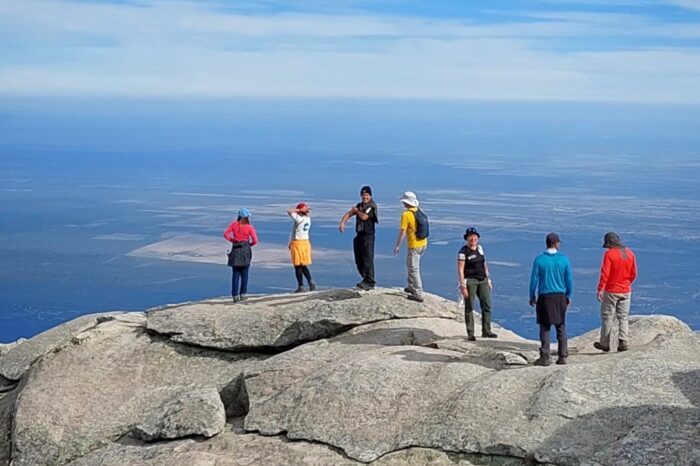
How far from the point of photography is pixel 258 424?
19938 mm

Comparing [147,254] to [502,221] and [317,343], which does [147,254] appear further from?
[317,343]

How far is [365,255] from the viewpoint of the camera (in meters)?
26.4

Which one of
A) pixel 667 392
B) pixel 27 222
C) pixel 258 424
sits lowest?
pixel 27 222

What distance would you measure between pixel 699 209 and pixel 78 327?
18284 centimetres

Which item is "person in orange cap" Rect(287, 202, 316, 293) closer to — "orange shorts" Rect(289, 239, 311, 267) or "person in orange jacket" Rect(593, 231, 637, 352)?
"orange shorts" Rect(289, 239, 311, 267)

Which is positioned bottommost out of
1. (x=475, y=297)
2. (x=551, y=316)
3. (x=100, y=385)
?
(x=100, y=385)

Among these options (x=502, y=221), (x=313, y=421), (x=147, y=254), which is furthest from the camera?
(x=502, y=221)

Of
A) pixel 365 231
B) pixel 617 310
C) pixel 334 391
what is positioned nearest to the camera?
pixel 334 391

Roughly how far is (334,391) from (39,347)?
36.0 ft

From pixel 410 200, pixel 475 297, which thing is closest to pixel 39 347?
pixel 410 200

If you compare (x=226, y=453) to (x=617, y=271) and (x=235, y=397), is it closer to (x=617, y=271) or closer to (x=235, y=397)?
(x=235, y=397)

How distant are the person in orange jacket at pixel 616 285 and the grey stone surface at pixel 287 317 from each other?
17.0ft

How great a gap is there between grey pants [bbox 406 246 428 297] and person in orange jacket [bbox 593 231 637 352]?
5.11 meters

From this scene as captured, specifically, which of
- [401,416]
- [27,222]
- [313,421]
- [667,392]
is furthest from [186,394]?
[27,222]
